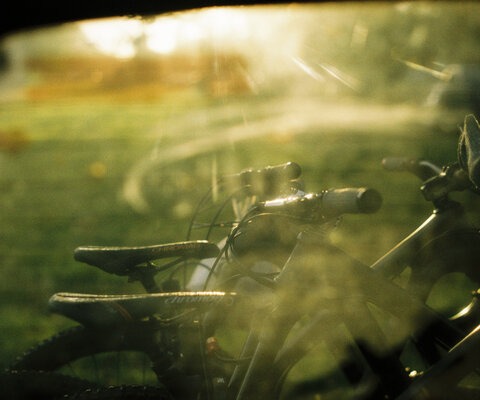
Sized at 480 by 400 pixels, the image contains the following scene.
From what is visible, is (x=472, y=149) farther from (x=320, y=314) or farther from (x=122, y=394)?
(x=122, y=394)

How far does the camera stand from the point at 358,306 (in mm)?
2104

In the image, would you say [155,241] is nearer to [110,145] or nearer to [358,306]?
[358,306]

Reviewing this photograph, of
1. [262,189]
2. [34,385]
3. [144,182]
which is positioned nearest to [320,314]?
[262,189]

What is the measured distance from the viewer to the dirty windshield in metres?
2.23

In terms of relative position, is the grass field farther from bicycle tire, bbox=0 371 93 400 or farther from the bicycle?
the bicycle

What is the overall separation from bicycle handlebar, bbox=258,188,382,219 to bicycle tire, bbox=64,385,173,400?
76 centimetres

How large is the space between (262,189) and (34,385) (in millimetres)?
1176

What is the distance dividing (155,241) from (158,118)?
1427 cm

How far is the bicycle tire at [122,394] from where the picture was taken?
1.97 meters

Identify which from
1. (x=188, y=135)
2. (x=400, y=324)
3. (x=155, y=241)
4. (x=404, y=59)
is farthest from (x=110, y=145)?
(x=400, y=324)

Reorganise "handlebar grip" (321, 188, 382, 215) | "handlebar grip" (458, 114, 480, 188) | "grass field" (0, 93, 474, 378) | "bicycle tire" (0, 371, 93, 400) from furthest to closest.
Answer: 1. "grass field" (0, 93, 474, 378)
2. "bicycle tire" (0, 371, 93, 400)
3. "handlebar grip" (458, 114, 480, 188)
4. "handlebar grip" (321, 188, 382, 215)

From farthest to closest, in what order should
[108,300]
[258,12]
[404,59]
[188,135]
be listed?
[188,135] → [404,59] → [258,12] → [108,300]

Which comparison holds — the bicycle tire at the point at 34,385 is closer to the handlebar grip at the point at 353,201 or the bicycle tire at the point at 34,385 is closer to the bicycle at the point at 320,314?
the bicycle at the point at 320,314

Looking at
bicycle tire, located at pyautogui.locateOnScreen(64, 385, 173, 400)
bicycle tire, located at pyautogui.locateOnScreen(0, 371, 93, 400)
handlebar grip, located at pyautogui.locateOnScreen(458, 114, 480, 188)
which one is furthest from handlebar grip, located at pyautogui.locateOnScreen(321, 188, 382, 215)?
bicycle tire, located at pyautogui.locateOnScreen(0, 371, 93, 400)
